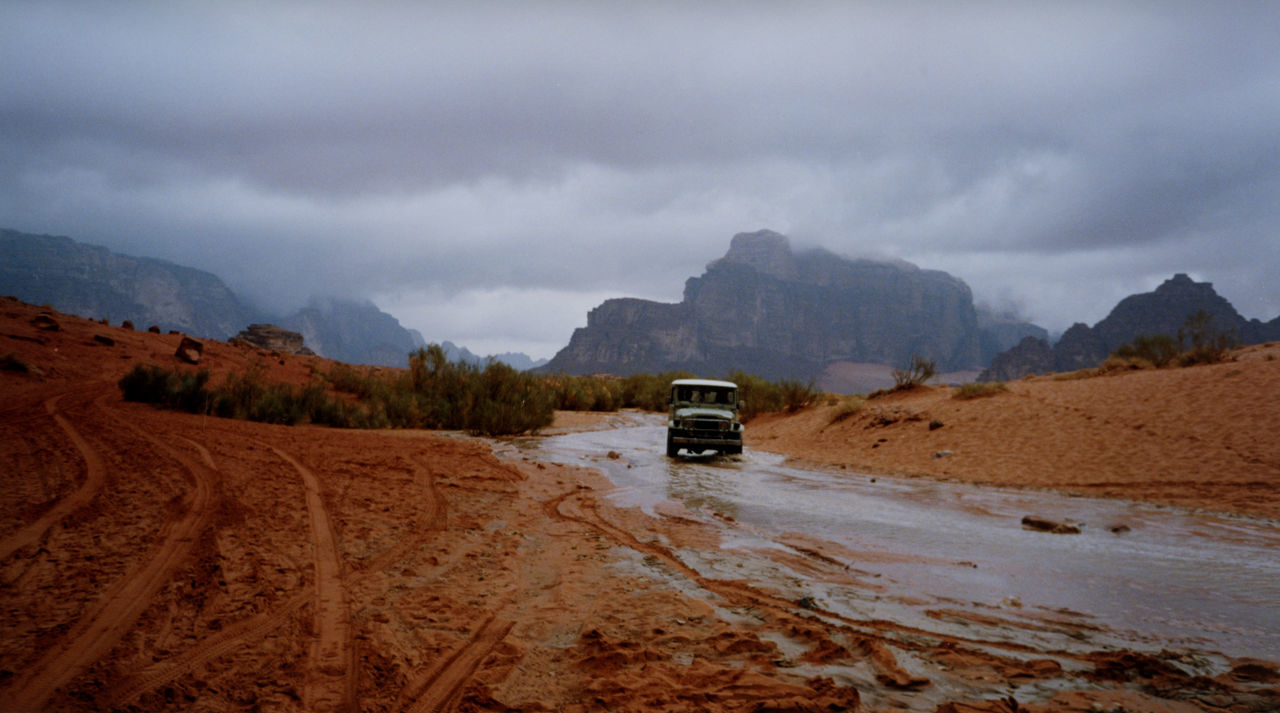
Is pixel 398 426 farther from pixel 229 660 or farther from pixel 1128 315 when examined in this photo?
pixel 1128 315

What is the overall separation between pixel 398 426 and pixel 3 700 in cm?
1966

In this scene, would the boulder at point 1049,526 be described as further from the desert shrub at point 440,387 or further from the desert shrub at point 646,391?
the desert shrub at point 646,391

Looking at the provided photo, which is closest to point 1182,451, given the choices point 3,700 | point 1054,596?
point 1054,596

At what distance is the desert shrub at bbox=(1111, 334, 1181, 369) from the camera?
23234 millimetres

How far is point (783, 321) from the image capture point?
547 feet

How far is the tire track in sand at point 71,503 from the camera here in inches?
190

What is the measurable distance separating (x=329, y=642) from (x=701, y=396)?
14.9 m

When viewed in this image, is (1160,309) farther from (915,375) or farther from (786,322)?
(915,375)

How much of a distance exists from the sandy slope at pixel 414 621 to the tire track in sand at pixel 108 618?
0.04ft

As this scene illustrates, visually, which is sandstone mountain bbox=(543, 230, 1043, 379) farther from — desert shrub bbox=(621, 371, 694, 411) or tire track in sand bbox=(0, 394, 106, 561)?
tire track in sand bbox=(0, 394, 106, 561)

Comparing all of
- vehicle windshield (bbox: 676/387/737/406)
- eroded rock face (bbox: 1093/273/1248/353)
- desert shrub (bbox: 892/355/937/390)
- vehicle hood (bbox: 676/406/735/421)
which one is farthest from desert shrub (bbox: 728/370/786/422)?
eroded rock face (bbox: 1093/273/1248/353)

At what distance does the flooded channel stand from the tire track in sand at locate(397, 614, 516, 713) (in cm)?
273

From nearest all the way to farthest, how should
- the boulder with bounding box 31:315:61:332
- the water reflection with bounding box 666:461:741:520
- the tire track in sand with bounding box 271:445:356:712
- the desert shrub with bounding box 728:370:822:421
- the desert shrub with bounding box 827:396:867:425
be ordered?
the tire track in sand with bounding box 271:445:356:712 → the water reflection with bounding box 666:461:741:520 → the desert shrub with bounding box 827:396:867:425 → the boulder with bounding box 31:315:61:332 → the desert shrub with bounding box 728:370:822:421

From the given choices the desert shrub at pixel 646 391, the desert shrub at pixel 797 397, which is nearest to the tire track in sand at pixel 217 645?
the desert shrub at pixel 797 397
